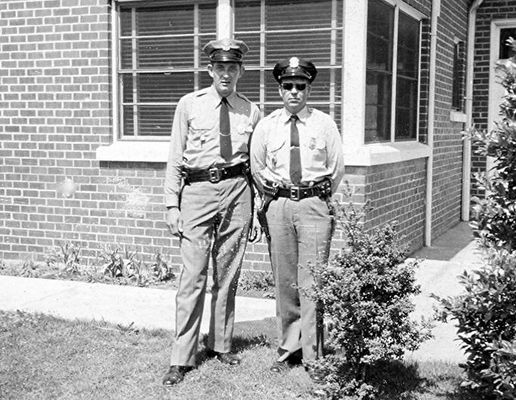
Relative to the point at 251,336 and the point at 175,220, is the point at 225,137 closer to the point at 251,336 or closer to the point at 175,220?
the point at 175,220

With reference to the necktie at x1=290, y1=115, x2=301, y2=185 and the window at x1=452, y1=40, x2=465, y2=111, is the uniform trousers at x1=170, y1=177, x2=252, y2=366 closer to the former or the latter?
the necktie at x1=290, y1=115, x2=301, y2=185

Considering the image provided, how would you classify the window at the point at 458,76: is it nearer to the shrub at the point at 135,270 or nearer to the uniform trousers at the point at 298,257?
the shrub at the point at 135,270

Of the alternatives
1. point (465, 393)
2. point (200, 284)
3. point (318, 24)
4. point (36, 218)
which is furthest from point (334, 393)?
point (36, 218)

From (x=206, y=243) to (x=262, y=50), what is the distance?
3.32 metres

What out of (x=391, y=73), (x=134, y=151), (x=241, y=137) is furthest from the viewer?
(x=391, y=73)

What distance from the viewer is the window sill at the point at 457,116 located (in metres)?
11.7

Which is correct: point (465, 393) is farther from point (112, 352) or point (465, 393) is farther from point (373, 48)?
point (373, 48)

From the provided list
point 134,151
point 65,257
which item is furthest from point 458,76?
point 65,257

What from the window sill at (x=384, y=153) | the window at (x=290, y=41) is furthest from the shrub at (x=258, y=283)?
the window at (x=290, y=41)

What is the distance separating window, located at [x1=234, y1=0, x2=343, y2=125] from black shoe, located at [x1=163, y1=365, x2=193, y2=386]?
11.7ft

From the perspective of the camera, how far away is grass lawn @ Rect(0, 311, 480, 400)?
191 inches

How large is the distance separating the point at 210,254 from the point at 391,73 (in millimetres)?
4450

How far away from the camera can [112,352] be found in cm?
559

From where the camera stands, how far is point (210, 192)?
518cm
